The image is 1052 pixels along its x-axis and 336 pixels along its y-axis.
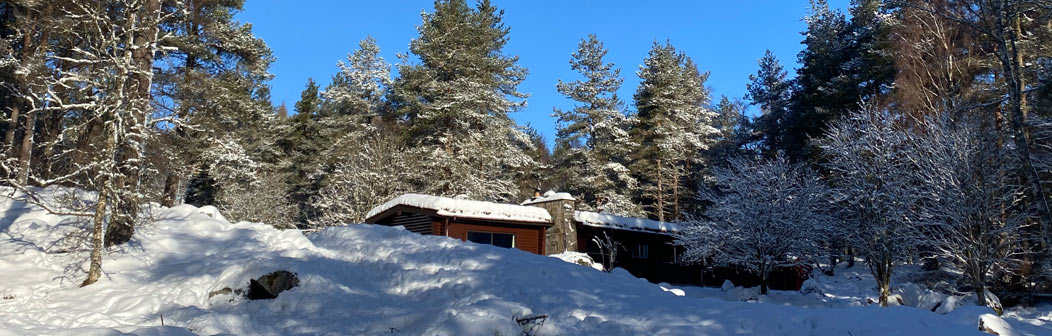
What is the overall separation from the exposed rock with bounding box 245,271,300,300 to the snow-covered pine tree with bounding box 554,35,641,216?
22893 millimetres

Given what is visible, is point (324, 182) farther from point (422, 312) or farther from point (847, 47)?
point (847, 47)

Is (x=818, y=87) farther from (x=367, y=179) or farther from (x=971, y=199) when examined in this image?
(x=367, y=179)

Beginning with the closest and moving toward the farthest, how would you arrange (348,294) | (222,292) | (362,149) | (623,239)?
(222,292) → (348,294) → (623,239) → (362,149)

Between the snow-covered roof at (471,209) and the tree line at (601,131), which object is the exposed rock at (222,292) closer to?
the tree line at (601,131)

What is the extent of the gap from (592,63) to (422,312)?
28.5 m

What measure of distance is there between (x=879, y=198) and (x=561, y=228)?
999 cm

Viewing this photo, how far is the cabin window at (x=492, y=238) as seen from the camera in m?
19.9

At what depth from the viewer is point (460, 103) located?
27.8m

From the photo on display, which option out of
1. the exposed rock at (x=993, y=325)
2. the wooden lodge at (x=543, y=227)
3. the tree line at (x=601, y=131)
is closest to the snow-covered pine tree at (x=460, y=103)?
the tree line at (x=601, y=131)

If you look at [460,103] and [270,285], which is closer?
[270,285]

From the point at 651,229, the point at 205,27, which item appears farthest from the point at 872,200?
the point at 205,27

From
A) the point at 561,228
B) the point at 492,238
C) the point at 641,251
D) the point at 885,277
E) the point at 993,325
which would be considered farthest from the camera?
the point at 641,251

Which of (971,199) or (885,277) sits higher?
(971,199)

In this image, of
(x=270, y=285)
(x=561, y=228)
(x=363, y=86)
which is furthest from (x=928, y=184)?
(x=363, y=86)
